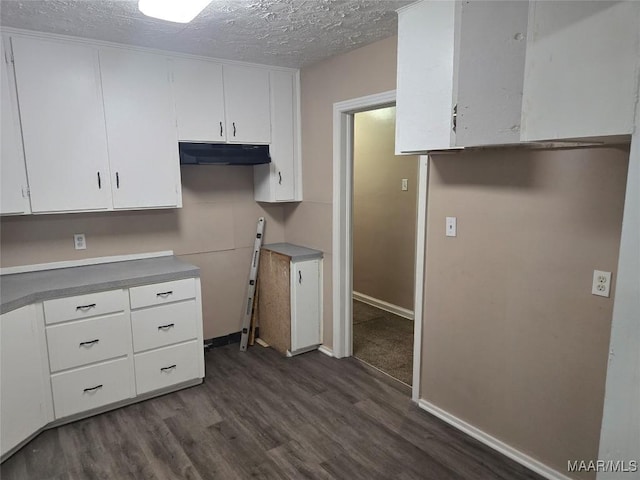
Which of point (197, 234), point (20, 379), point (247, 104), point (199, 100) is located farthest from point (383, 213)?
point (20, 379)

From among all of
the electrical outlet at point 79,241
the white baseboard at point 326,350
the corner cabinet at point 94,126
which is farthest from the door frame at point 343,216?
the electrical outlet at point 79,241

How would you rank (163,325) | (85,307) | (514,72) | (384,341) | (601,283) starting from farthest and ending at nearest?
(384,341) → (163,325) → (85,307) → (601,283) → (514,72)

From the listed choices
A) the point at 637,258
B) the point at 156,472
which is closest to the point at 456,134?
the point at 637,258

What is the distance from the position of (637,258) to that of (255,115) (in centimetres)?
295

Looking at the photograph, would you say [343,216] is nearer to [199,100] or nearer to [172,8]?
[199,100]

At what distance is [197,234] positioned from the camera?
3.46 meters

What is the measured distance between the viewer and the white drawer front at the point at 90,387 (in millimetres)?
2449

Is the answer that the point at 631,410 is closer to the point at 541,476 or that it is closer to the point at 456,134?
the point at 456,134

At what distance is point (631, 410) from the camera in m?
0.91

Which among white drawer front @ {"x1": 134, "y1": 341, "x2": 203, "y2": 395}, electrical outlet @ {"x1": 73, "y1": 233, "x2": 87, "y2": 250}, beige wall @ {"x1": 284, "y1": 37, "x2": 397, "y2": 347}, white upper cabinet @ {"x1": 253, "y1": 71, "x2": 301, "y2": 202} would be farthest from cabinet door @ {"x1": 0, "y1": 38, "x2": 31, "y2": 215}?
beige wall @ {"x1": 284, "y1": 37, "x2": 397, "y2": 347}

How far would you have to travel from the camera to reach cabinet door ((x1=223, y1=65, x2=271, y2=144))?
3.20 metres

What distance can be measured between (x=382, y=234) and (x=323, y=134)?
1.65 metres

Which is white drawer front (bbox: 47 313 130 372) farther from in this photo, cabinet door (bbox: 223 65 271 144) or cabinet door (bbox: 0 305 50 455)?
cabinet door (bbox: 223 65 271 144)

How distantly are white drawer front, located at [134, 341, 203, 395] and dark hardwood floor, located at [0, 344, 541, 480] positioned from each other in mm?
113
